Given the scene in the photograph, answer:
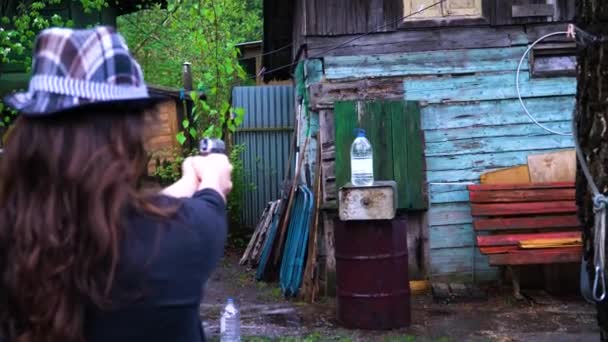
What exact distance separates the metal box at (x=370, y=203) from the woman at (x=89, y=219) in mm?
4917

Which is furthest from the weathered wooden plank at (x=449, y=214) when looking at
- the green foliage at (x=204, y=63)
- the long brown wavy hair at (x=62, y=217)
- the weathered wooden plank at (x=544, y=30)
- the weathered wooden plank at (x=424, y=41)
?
the long brown wavy hair at (x=62, y=217)

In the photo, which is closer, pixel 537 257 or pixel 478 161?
pixel 537 257

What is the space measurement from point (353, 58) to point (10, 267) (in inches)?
269

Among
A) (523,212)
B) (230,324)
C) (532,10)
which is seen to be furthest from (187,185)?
(532,10)

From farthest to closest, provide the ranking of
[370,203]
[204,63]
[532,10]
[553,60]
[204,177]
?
[553,60] < [532,10] < [204,63] < [370,203] < [204,177]

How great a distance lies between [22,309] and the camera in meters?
1.44

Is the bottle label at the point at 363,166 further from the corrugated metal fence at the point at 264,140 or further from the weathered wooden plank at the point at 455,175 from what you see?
the corrugated metal fence at the point at 264,140

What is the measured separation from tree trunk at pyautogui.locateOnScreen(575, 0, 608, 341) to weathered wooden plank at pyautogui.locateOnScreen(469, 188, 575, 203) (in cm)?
418

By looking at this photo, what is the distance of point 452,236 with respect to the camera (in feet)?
26.5

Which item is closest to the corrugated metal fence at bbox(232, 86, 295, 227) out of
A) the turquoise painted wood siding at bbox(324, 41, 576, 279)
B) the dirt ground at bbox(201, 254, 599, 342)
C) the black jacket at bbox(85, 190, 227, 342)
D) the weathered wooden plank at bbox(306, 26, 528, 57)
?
the dirt ground at bbox(201, 254, 599, 342)

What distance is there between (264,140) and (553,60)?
5.32 metres

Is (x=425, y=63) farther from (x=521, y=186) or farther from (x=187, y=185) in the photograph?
(x=187, y=185)

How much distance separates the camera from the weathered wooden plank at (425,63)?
8.04 metres

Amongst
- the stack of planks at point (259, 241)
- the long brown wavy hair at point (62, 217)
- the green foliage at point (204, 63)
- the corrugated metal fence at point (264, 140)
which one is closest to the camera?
the long brown wavy hair at point (62, 217)
